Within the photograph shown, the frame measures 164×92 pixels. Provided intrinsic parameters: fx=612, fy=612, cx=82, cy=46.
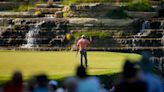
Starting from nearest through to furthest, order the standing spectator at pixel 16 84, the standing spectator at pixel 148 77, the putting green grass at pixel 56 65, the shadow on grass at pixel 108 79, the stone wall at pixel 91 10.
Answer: the standing spectator at pixel 148 77, the standing spectator at pixel 16 84, the shadow on grass at pixel 108 79, the putting green grass at pixel 56 65, the stone wall at pixel 91 10

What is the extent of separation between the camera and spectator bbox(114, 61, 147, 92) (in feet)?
30.2

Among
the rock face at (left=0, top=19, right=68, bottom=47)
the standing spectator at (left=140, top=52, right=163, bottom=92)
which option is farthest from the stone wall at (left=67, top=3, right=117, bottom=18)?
the standing spectator at (left=140, top=52, right=163, bottom=92)

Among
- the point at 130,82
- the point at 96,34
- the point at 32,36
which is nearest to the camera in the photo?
the point at 130,82

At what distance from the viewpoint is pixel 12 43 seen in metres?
35.6

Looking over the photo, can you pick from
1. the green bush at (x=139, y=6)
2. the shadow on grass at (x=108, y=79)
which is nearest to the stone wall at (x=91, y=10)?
the green bush at (x=139, y=6)

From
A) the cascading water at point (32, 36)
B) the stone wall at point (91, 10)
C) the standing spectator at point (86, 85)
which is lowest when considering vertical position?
the cascading water at point (32, 36)

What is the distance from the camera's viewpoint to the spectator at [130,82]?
920 centimetres

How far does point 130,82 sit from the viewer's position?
9.26 m

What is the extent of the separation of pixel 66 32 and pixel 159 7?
23.5 ft

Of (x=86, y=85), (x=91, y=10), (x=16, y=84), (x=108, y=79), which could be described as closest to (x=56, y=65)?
(x=108, y=79)

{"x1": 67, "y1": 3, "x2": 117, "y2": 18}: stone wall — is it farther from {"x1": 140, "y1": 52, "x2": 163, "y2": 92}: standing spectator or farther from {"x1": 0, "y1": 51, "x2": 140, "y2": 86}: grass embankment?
{"x1": 140, "y1": 52, "x2": 163, "y2": 92}: standing spectator

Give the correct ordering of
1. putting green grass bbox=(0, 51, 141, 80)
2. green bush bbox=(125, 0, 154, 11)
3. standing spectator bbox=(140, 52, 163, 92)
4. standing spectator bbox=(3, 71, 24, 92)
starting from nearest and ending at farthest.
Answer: standing spectator bbox=(140, 52, 163, 92), standing spectator bbox=(3, 71, 24, 92), putting green grass bbox=(0, 51, 141, 80), green bush bbox=(125, 0, 154, 11)

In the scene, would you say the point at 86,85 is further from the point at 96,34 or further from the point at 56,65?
the point at 96,34

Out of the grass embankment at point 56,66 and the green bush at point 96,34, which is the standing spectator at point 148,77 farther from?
the green bush at point 96,34
